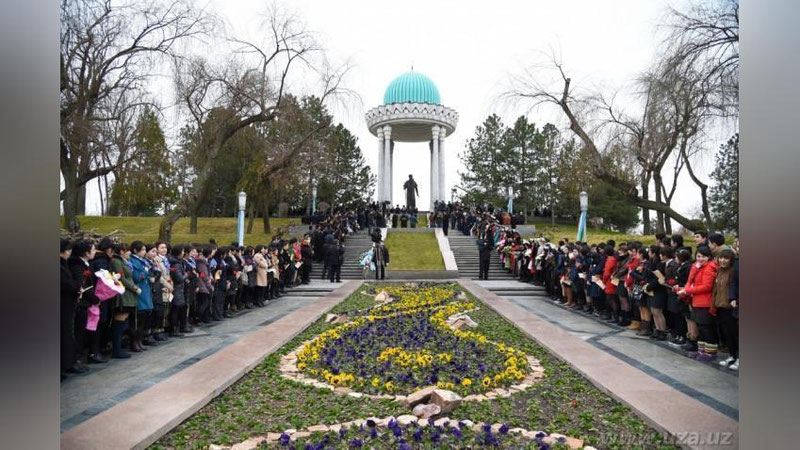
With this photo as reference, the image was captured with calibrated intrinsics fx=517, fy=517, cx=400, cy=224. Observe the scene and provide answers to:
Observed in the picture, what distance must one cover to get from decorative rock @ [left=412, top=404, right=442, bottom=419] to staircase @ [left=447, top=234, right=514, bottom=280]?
16.2 m

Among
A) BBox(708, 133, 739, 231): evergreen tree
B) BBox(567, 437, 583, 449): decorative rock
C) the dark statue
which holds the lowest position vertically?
BBox(567, 437, 583, 449): decorative rock

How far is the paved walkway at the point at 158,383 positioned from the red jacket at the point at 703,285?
5.94 meters

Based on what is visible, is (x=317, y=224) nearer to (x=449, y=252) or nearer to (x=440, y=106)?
(x=449, y=252)

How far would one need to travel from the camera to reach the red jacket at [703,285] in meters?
7.01

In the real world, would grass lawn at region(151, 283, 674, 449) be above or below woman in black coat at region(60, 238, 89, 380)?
below

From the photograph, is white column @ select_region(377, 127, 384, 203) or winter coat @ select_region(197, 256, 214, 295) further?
white column @ select_region(377, 127, 384, 203)

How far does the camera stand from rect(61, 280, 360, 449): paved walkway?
416cm

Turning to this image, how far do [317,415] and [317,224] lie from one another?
893 inches

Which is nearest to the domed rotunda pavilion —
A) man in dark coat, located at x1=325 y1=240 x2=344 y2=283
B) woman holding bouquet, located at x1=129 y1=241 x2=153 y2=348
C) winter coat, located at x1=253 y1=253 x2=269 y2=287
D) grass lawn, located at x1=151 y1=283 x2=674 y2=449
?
man in dark coat, located at x1=325 y1=240 x2=344 y2=283

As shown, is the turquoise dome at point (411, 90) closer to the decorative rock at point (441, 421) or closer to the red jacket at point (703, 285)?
the red jacket at point (703, 285)

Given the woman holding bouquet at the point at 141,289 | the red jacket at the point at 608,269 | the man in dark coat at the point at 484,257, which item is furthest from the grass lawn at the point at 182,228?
the red jacket at the point at 608,269

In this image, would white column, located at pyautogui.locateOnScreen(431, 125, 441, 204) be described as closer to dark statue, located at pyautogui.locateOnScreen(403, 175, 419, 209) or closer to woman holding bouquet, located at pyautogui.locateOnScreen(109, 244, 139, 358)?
dark statue, located at pyautogui.locateOnScreen(403, 175, 419, 209)

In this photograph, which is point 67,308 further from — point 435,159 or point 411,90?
point 411,90

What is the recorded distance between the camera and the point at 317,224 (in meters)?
27.1
